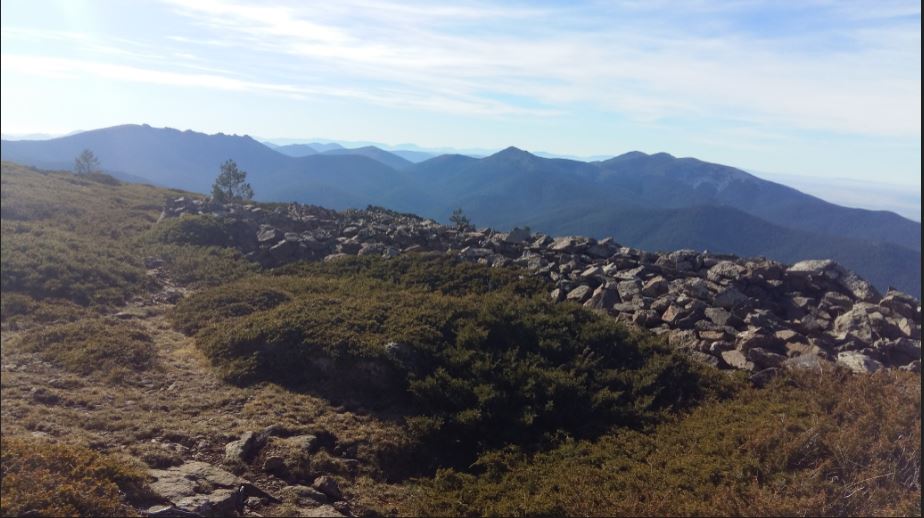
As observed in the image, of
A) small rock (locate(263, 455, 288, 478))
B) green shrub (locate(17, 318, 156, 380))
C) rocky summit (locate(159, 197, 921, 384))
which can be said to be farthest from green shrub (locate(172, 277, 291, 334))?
small rock (locate(263, 455, 288, 478))

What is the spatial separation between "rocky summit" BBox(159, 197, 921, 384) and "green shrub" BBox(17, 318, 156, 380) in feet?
28.0

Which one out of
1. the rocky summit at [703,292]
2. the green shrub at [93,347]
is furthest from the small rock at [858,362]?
the green shrub at [93,347]

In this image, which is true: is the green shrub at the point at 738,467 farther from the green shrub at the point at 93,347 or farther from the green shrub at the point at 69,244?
the green shrub at the point at 69,244

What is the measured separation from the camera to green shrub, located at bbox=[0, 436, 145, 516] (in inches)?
237

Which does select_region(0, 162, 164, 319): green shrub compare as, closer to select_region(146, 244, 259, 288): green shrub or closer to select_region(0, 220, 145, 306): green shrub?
select_region(0, 220, 145, 306): green shrub

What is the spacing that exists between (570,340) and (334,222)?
1762 cm

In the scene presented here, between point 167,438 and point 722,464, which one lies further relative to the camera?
point 167,438

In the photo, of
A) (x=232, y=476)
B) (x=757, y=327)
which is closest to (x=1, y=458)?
(x=232, y=476)

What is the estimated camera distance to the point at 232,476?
24.9 ft

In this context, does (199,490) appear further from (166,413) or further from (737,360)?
(737,360)

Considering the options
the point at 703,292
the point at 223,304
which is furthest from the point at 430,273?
the point at 703,292

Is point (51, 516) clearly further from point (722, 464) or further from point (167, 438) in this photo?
point (722, 464)

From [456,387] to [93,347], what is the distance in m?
7.83

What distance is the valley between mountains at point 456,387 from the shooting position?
23.3 ft
